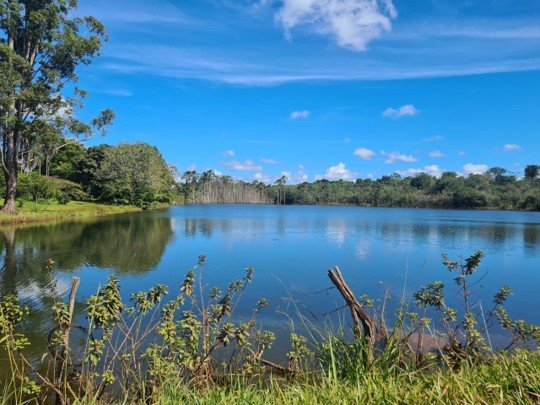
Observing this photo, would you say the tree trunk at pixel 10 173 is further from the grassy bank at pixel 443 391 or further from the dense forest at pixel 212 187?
the grassy bank at pixel 443 391

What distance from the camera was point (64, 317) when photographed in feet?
14.8

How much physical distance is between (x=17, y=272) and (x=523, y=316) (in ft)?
47.3

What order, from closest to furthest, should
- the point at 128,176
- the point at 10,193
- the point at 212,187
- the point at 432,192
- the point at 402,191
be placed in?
the point at 10,193 → the point at 128,176 → the point at 432,192 → the point at 402,191 → the point at 212,187

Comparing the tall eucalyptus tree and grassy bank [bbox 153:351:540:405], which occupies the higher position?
the tall eucalyptus tree

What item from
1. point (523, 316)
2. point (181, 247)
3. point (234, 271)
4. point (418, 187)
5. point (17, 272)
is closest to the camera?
point (523, 316)

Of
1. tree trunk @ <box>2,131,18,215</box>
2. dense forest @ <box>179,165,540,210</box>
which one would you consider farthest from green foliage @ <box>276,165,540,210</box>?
tree trunk @ <box>2,131,18,215</box>

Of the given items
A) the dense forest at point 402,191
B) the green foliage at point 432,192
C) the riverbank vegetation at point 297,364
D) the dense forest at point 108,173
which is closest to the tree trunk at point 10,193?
the dense forest at point 108,173

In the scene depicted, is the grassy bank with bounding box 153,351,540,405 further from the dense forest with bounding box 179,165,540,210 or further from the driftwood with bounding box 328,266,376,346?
the dense forest with bounding box 179,165,540,210

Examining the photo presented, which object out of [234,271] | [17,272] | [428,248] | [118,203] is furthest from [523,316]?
[118,203]

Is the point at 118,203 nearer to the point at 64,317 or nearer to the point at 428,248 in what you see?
the point at 428,248

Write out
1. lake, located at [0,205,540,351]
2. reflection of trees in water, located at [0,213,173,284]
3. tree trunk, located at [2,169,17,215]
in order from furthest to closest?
1. tree trunk, located at [2,169,17,215]
2. reflection of trees in water, located at [0,213,173,284]
3. lake, located at [0,205,540,351]

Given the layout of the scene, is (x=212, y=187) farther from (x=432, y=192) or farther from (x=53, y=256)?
(x=53, y=256)

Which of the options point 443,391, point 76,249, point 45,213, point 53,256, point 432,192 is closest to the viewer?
point 443,391

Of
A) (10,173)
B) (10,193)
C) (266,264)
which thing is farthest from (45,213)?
(266,264)
